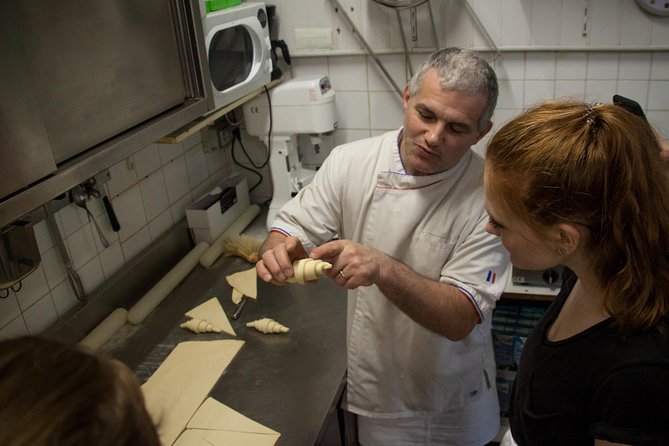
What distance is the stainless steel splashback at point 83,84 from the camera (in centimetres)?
91

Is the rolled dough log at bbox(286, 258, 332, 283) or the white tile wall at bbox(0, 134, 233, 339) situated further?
the white tile wall at bbox(0, 134, 233, 339)

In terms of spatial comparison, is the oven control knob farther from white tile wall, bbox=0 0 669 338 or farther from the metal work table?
the metal work table

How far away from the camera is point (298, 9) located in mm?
2109

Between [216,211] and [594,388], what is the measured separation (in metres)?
1.52

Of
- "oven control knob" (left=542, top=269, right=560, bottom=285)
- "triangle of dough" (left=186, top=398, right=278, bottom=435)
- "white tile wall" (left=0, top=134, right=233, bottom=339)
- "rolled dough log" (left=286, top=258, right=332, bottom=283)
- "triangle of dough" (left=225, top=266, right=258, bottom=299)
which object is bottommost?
Result: "oven control knob" (left=542, top=269, right=560, bottom=285)

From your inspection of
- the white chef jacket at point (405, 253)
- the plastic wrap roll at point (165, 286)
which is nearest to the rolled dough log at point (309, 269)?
the white chef jacket at point (405, 253)

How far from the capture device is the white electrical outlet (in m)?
2.11

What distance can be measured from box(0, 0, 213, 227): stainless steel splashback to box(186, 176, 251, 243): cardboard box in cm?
66

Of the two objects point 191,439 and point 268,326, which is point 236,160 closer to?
point 268,326

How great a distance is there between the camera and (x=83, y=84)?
107 centimetres

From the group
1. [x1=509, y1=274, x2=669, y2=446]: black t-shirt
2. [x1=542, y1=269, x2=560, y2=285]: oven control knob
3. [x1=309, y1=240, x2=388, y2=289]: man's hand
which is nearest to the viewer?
[x1=509, y1=274, x2=669, y2=446]: black t-shirt

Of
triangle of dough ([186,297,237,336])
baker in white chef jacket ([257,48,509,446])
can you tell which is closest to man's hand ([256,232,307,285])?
baker in white chef jacket ([257,48,509,446])

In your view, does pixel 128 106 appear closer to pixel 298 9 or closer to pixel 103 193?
pixel 103 193

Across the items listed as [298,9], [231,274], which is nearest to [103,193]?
[231,274]
